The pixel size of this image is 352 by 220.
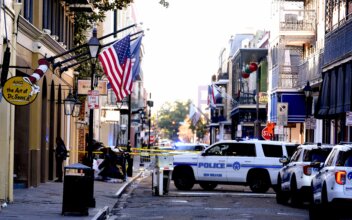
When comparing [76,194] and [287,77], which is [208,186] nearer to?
[76,194]

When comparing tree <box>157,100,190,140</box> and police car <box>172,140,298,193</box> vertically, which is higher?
tree <box>157,100,190,140</box>

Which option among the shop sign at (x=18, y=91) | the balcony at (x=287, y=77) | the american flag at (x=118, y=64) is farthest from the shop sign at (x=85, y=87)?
the balcony at (x=287, y=77)

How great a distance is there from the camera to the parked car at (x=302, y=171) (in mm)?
24297

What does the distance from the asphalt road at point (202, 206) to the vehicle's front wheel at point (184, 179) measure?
358 mm

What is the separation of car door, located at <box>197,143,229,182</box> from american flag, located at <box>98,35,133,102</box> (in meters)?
4.58

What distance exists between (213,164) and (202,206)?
736 centimetres

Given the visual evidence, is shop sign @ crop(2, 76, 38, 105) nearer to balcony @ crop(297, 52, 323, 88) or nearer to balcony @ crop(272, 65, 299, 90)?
balcony @ crop(297, 52, 323, 88)

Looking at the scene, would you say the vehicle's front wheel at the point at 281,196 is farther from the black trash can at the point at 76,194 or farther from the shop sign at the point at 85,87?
the shop sign at the point at 85,87

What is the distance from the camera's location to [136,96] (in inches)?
4065

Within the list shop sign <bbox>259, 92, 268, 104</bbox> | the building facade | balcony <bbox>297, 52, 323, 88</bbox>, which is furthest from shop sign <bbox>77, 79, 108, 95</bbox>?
shop sign <bbox>259, 92, 268, 104</bbox>

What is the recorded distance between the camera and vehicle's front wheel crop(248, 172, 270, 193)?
3266cm

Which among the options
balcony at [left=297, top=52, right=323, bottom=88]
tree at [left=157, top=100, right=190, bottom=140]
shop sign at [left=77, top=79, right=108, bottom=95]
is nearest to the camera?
shop sign at [left=77, top=79, right=108, bottom=95]

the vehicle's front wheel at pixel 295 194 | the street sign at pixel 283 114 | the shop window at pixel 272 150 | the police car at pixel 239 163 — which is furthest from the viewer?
the street sign at pixel 283 114

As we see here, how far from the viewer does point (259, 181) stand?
32.7 meters
